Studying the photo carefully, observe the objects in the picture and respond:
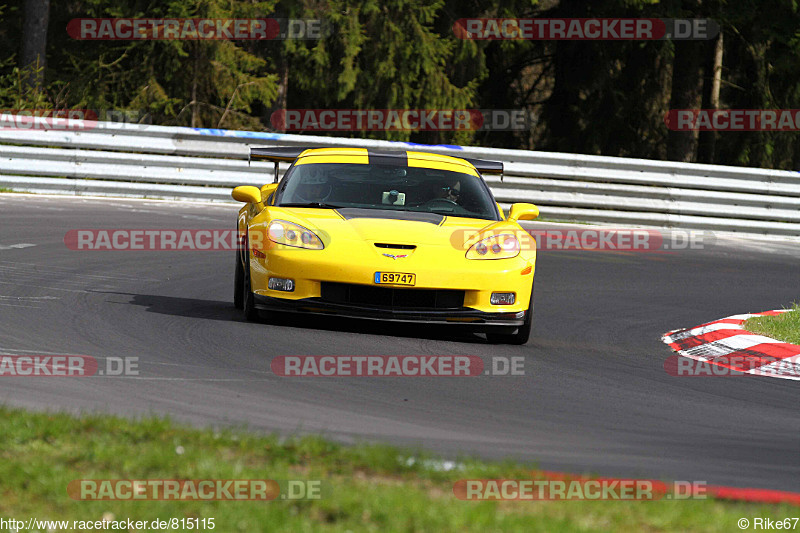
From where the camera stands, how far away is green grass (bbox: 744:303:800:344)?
9.01 metres

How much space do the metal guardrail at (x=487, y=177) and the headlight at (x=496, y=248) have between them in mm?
9086

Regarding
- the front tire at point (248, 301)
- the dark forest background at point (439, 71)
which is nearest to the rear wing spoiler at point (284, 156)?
the front tire at point (248, 301)

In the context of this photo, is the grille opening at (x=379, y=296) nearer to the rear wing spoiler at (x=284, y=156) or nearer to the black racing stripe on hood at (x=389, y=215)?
the black racing stripe on hood at (x=389, y=215)

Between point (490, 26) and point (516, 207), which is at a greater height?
point (490, 26)

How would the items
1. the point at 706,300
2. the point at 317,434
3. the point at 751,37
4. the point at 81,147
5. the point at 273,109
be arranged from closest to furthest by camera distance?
the point at 317,434 < the point at 706,300 < the point at 81,147 < the point at 273,109 < the point at 751,37

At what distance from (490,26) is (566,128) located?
4.40 m

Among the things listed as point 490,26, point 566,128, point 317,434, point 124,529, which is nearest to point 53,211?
point 317,434

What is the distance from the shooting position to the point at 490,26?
29.4m

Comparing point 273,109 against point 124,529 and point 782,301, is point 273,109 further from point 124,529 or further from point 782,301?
point 124,529


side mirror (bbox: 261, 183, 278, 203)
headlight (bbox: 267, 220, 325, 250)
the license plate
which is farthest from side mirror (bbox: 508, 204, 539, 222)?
side mirror (bbox: 261, 183, 278, 203)

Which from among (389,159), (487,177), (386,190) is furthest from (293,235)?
(487,177)

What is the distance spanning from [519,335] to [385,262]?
1.18 meters

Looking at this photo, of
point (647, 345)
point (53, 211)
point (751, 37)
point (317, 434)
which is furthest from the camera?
point (751, 37)

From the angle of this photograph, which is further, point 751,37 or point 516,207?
point 751,37
